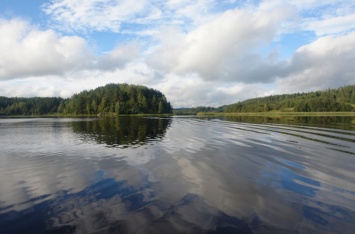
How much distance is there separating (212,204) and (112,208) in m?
5.81

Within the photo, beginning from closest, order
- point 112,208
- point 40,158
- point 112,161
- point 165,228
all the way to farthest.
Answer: point 165,228 → point 112,208 → point 112,161 → point 40,158

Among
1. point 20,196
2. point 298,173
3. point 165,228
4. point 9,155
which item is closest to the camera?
point 165,228

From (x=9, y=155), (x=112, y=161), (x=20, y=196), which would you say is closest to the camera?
(x=20, y=196)

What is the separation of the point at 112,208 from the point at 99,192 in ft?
10.7

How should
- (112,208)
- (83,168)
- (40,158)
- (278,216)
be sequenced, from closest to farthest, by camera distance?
(278,216) < (112,208) < (83,168) < (40,158)

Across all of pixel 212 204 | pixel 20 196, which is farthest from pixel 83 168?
pixel 212 204

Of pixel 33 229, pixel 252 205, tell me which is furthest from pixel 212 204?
pixel 33 229

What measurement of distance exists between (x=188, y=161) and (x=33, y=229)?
17.2 meters

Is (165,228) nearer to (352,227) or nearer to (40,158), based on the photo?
(352,227)

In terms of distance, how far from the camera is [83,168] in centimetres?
2362

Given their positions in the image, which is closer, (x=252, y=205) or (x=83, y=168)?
(x=252, y=205)

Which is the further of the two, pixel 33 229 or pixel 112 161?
pixel 112 161

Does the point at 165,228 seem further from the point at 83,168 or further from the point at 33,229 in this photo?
the point at 83,168

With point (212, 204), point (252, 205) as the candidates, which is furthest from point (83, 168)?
point (252, 205)
